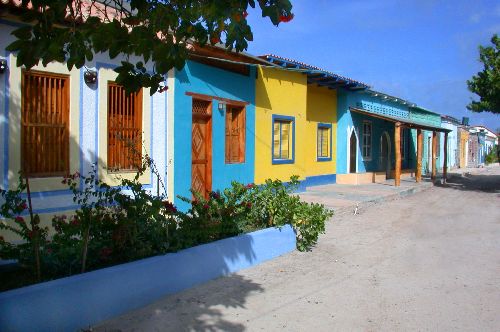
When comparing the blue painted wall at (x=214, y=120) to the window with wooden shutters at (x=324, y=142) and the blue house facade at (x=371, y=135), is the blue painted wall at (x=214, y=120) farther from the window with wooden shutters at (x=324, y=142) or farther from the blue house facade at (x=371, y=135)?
the blue house facade at (x=371, y=135)

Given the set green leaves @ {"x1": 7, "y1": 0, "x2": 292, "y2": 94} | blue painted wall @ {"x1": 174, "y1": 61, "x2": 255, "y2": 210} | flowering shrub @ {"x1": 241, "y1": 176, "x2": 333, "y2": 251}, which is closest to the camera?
green leaves @ {"x1": 7, "y1": 0, "x2": 292, "y2": 94}

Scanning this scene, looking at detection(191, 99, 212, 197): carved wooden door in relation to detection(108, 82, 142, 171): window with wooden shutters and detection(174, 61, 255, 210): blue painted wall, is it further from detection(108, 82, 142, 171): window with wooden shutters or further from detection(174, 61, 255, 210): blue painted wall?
detection(108, 82, 142, 171): window with wooden shutters

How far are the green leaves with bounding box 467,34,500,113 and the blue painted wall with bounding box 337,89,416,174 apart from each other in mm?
4117

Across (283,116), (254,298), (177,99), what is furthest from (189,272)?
(283,116)

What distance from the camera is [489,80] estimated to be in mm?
17875

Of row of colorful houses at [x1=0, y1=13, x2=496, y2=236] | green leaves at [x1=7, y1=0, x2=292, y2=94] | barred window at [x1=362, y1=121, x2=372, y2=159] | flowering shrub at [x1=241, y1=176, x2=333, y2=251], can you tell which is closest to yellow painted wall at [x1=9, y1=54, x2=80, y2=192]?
row of colorful houses at [x1=0, y1=13, x2=496, y2=236]

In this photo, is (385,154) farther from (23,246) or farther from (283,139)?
(23,246)

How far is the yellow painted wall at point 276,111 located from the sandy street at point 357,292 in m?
3.95

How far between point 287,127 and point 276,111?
0.92 meters

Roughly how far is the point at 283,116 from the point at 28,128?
797cm

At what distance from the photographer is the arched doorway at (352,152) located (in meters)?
19.7

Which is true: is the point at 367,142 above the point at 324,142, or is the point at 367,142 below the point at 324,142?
above

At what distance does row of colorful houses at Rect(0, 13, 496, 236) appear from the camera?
7.21 meters

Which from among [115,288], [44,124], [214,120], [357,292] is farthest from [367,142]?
[115,288]
